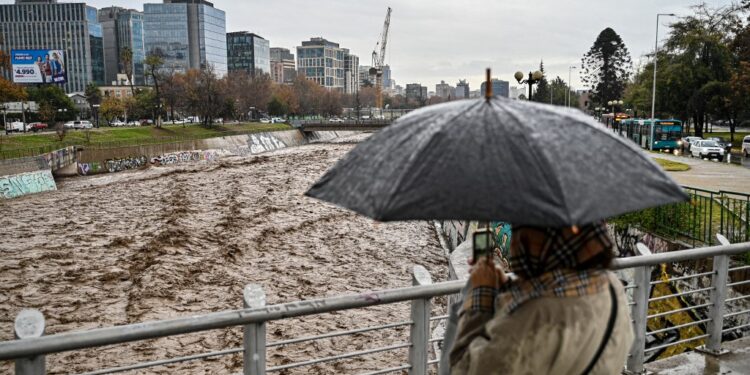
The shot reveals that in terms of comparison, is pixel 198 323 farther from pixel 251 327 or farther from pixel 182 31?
pixel 182 31

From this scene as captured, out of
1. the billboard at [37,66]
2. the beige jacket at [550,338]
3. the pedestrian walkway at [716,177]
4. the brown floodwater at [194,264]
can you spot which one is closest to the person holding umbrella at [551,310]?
the beige jacket at [550,338]

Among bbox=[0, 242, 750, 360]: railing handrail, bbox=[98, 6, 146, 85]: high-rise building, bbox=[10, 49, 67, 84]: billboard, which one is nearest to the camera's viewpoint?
bbox=[0, 242, 750, 360]: railing handrail

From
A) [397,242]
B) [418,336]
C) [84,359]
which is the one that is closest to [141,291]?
[84,359]

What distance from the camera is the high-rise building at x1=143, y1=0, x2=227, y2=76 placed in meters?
180

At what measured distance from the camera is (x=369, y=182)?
241 centimetres

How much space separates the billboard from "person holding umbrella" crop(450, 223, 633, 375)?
87933 mm

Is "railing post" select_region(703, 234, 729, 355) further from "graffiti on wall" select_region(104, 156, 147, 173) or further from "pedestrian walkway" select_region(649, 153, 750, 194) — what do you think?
"graffiti on wall" select_region(104, 156, 147, 173)

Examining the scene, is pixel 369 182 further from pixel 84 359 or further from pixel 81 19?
pixel 81 19

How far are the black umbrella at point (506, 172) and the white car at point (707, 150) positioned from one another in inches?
1618

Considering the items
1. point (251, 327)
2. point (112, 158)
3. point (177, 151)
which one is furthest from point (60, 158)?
point (251, 327)

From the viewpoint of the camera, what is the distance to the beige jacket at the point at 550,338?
2.23 m

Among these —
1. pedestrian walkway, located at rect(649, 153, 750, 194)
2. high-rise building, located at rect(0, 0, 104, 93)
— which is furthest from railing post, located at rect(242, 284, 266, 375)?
high-rise building, located at rect(0, 0, 104, 93)

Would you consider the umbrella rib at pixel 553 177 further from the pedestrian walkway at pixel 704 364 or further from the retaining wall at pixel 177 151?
the retaining wall at pixel 177 151

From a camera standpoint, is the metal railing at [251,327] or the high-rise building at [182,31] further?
the high-rise building at [182,31]
